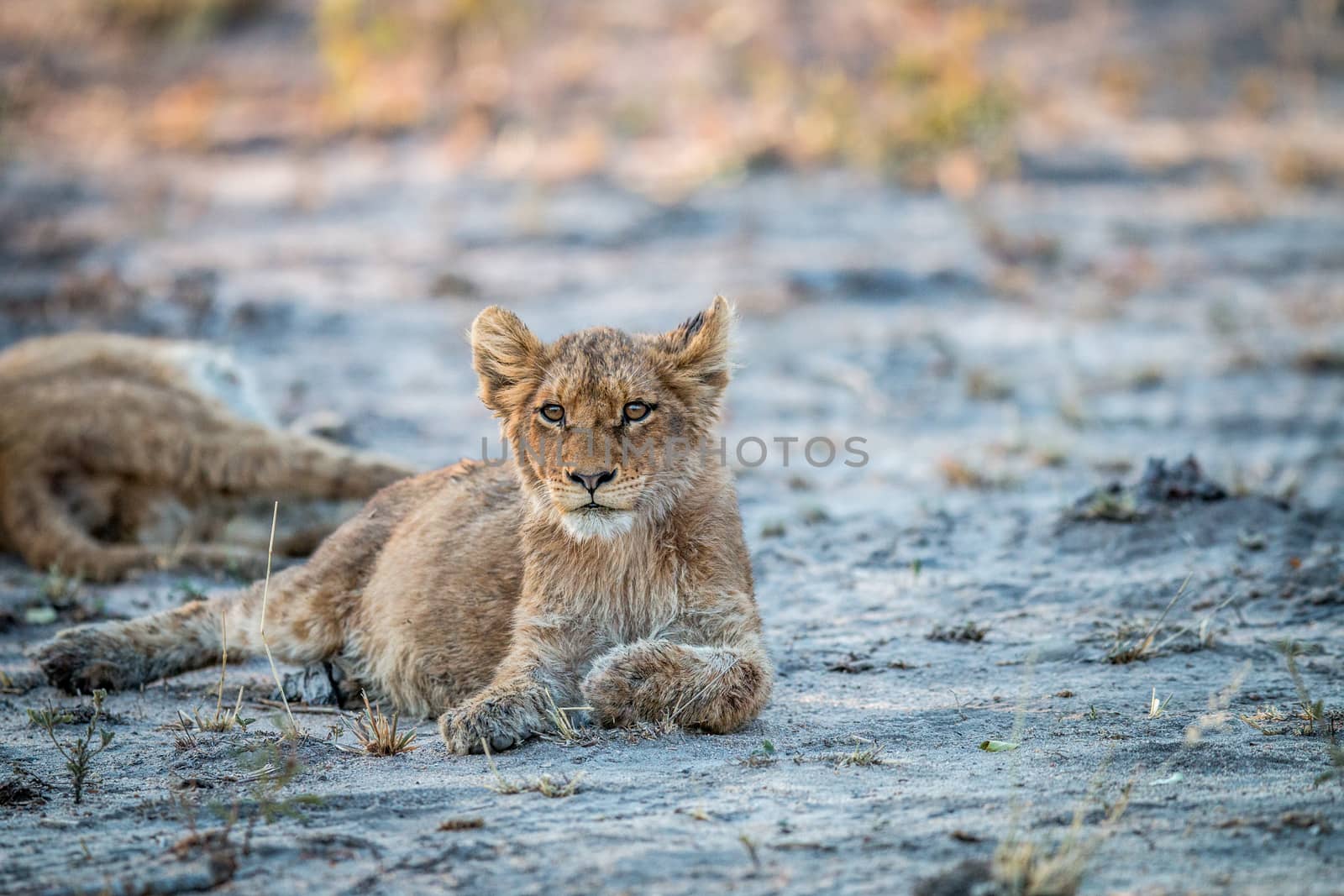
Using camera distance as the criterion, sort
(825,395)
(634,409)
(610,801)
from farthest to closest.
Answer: (825,395) → (634,409) → (610,801)

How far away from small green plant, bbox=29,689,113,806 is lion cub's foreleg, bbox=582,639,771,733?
1470 millimetres

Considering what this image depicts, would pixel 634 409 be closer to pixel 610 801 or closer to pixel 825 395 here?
pixel 610 801

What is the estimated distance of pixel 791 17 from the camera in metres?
17.5

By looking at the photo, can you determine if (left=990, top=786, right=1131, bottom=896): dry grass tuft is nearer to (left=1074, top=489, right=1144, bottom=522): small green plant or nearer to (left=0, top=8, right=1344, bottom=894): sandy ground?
(left=0, top=8, right=1344, bottom=894): sandy ground

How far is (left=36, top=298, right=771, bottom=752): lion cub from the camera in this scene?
14.8ft

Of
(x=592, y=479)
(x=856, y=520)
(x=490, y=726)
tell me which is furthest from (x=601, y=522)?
(x=856, y=520)

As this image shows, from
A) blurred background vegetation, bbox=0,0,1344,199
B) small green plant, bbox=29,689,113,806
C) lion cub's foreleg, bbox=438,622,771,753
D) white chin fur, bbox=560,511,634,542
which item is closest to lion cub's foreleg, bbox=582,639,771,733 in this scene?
lion cub's foreleg, bbox=438,622,771,753

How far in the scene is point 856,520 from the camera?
7586mm

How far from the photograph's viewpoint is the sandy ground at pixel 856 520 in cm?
350

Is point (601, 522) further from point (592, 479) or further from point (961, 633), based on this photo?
point (961, 633)

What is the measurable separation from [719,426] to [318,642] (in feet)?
13.9

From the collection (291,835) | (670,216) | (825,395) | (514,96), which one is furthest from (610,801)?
(514,96)

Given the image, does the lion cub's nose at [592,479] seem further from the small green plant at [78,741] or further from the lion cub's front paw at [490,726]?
the small green plant at [78,741]

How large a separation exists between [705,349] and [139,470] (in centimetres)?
375
